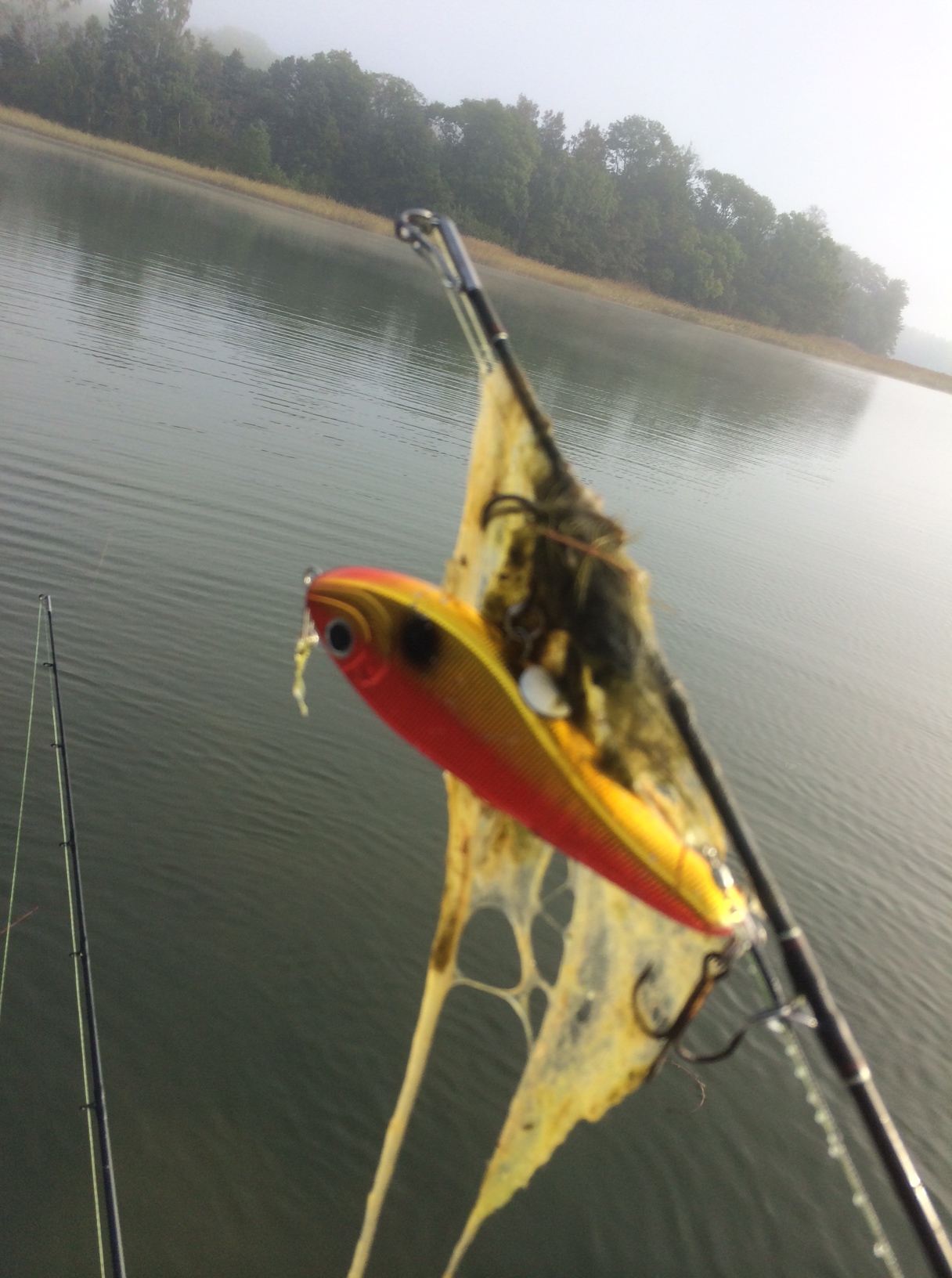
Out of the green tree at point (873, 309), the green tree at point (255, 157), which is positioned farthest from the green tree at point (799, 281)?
the green tree at point (255, 157)

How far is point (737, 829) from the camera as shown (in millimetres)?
2295

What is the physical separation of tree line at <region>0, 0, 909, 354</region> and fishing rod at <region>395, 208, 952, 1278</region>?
2963 inches

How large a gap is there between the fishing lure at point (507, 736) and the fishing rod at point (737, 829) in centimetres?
16

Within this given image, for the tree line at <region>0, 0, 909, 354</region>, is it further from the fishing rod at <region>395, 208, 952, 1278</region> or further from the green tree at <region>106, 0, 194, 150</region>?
the fishing rod at <region>395, 208, 952, 1278</region>

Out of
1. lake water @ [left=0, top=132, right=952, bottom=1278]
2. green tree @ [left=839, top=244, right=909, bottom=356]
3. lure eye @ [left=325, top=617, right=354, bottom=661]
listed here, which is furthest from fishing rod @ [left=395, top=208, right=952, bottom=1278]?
green tree @ [left=839, top=244, right=909, bottom=356]

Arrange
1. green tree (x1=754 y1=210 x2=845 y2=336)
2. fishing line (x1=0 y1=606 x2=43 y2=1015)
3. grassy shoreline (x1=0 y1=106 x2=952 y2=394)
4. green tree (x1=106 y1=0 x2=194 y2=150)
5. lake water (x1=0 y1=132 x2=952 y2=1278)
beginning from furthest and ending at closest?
green tree (x1=754 y1=210 x2=845 y2=336), green tree (x1=106 y1=0 x2=194 y2=150), grassy shoreline (x1=0 y1=106 x2=952 y2=394), fishing line (x1=0 y1=606 x2=43 y2=1015), lake water (x1=0 y1=132 x2=952 y2=1278)

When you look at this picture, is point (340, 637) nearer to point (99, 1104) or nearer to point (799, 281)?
point (99, 1104)

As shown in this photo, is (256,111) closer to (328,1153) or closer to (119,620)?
(119,620)

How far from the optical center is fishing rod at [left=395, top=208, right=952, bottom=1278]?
2314mm

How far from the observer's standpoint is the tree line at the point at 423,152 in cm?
7181

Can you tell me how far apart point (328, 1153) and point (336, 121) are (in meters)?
83.6

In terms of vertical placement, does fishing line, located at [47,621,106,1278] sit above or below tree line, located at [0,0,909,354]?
below

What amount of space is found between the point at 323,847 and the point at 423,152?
262 feet

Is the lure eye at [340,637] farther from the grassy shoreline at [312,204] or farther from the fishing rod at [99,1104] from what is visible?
the grassy shoreline at [312,204]
